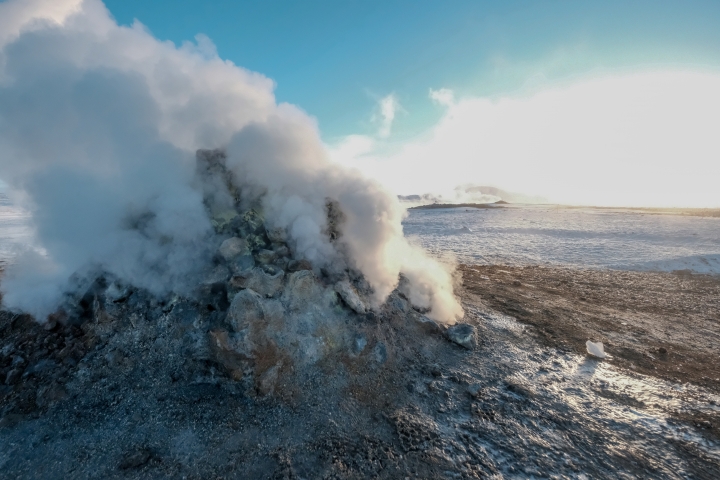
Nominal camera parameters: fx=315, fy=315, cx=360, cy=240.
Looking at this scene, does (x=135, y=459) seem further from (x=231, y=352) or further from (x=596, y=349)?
(x=596, y=349)

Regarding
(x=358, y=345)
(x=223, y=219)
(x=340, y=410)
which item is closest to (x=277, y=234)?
(x=223, y=219)

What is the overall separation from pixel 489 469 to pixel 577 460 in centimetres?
123

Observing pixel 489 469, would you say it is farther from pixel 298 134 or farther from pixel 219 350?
pixel 298 134

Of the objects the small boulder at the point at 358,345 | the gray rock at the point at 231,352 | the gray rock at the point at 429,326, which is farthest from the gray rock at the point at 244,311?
the gray rock at the point at 429,326

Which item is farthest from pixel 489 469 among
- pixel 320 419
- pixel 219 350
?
pixel 219 350

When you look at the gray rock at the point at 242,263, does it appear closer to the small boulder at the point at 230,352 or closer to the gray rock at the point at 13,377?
the small boulder at the point at 230,352

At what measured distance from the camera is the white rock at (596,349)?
6.75 metres

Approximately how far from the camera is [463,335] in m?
6.71

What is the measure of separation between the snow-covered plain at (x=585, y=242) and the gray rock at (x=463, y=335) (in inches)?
386

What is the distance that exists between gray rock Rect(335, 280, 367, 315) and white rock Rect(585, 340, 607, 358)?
5.04 metres

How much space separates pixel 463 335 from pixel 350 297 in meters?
2.63

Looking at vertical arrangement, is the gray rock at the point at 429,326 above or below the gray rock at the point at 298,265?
below

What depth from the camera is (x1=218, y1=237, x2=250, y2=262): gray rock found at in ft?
19.9

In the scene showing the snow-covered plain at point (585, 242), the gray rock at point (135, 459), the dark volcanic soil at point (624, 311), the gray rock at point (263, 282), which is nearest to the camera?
the gray rock at point (135, 459)
